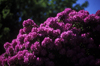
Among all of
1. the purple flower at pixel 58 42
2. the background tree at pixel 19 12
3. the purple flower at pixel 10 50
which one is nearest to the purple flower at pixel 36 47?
the purple flower at pixel 58 42

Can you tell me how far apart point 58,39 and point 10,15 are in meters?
11.3

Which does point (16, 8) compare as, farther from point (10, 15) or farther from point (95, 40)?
point (95, 40)

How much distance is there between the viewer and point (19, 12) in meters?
15.7

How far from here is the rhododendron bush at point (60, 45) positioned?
3.73 meters

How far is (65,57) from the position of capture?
12.8ft

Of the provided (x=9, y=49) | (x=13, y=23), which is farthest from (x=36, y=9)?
(x=9, y=49)

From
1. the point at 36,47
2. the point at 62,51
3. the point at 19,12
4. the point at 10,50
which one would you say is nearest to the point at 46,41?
the point at 36,47

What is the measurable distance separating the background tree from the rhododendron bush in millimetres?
9104

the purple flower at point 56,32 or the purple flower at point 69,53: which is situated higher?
the purple flower at point 56,32

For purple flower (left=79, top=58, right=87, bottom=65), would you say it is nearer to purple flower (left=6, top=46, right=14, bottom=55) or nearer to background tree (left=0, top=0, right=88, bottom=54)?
purple flower (left=6, top=46, right=14, bottom=55)

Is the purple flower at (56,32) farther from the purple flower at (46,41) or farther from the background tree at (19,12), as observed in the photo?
the background tree at (19,12)

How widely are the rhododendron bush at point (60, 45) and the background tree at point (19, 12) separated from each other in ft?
29.9

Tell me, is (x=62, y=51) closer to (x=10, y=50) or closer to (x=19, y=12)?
(x=10, y=50)

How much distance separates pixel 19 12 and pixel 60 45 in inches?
515
